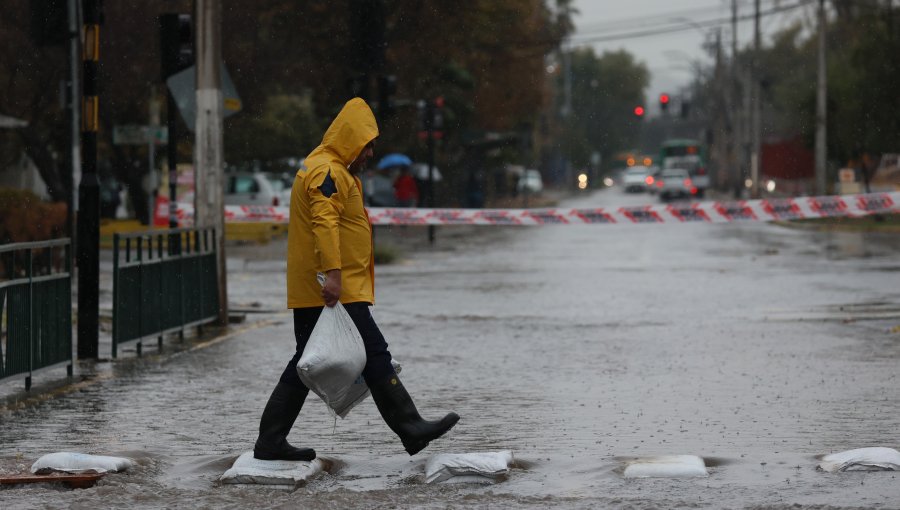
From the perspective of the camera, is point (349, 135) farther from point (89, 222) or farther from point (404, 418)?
point (89, 222)

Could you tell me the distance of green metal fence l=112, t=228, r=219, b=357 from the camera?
13.6 m

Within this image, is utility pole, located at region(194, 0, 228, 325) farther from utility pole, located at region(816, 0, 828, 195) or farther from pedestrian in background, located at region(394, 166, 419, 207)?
utility pole, located at region(816, 0, 828, 195)

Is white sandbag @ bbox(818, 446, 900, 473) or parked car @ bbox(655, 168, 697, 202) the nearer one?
white sandbag @ bbox(818, 446, 900, 473)

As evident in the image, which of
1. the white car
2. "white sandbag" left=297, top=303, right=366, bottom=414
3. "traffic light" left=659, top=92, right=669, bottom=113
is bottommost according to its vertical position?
"white sandbag" left=297, top=303, right=366, bottom=414

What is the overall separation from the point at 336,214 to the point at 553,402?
3310 mm

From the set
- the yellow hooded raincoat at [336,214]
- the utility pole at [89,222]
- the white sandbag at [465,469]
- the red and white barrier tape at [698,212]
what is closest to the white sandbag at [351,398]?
the yellow hooded raincoat at [336,214]

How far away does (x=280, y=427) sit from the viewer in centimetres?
816

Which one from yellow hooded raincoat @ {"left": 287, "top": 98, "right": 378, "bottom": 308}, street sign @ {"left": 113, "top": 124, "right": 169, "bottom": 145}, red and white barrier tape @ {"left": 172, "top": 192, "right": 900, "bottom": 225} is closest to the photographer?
yellow hooded raincoat @ {"left": 287, "top": 98, "right": 378, "bottom": 308}

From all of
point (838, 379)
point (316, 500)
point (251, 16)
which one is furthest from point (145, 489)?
point (251, 16)

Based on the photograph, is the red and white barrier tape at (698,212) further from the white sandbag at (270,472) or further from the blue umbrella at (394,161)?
the blue umbrella at (394,161)

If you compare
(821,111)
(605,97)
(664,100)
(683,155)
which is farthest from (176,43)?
(605,97)

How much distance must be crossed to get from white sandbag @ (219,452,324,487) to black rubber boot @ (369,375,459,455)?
17.3 inches

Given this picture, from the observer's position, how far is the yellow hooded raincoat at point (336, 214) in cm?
802

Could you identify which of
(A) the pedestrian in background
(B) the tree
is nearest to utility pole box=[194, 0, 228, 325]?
(A) the pedestrian in background
